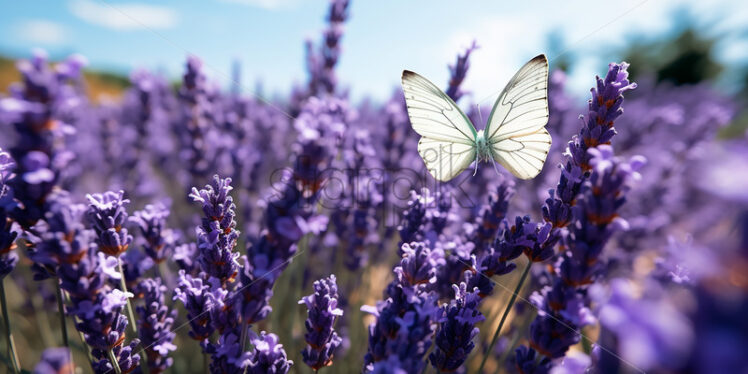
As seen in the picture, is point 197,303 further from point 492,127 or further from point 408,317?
point 492,127

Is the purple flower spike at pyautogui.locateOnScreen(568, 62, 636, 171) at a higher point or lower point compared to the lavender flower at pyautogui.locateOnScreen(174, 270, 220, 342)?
higher

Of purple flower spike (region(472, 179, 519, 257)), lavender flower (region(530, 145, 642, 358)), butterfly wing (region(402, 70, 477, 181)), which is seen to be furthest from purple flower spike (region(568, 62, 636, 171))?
butterfly wing (region(402, 70, 477, 181))

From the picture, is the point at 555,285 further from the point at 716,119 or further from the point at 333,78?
the point at 716,119

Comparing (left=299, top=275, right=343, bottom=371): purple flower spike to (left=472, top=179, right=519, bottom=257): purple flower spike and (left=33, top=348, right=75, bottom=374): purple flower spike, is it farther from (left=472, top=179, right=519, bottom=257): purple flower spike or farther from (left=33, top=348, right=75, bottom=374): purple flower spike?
(left=472, top=179, right=519, bottom=257): purple flower spike

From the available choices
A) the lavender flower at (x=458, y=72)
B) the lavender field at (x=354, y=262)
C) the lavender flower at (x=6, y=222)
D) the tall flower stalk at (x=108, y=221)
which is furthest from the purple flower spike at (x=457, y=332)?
the lavender flower at (x=458, y=72)

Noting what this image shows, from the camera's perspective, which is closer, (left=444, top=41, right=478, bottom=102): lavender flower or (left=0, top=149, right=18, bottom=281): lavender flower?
(left=0, top=149, right=18, bottom=281): lavender flower

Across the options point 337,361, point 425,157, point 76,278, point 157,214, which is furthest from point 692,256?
point 337,361

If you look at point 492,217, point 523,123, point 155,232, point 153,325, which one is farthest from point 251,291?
point 523,123
